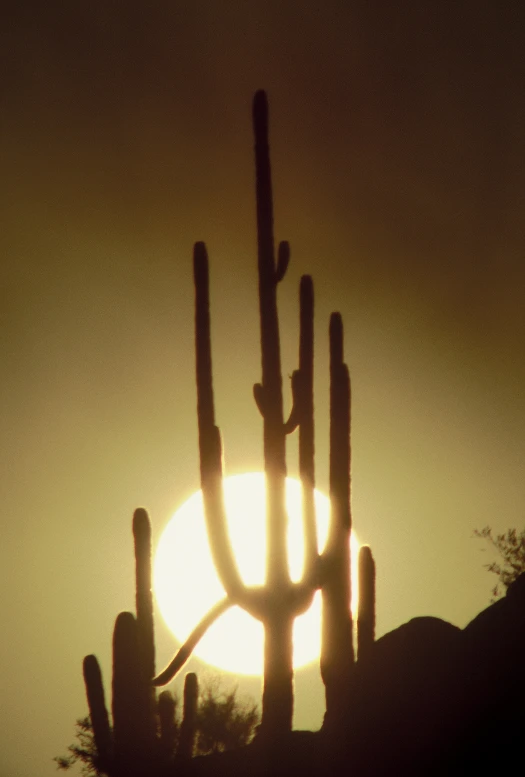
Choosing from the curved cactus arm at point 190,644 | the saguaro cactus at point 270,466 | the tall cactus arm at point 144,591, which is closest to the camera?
the saguaro cactus at point 270,466

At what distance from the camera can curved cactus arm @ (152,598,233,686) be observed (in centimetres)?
834

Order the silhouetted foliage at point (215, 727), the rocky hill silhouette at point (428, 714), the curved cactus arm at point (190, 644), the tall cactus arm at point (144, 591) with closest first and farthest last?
the rocky hill silhouette at point (428, 714), the curved cactus arm at point (190, 644), the tall cactus arm at point (144, 591), the silhouetted foliage at point (215, 727)

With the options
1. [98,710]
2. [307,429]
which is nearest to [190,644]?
[98,710]

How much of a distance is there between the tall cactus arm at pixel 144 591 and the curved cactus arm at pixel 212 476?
993mm

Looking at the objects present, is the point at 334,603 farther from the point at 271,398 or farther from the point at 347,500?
the point at 271,398

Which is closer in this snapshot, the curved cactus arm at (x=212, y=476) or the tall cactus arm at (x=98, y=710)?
the curved cactus arm at (x=212, y=476)

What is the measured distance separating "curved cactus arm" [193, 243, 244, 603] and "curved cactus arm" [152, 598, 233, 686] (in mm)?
180

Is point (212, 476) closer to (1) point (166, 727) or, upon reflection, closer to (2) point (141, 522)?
(2) point (141, 522)

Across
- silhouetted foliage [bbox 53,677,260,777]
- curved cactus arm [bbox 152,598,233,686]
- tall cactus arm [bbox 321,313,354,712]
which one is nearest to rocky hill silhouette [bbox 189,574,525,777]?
tall cactus arm [bbox 321,313,354,712]

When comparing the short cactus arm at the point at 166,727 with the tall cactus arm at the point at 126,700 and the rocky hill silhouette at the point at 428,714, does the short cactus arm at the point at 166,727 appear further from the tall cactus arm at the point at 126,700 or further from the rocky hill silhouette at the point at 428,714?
the rocky hill silhouette at the point at 428,714

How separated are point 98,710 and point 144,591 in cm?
118

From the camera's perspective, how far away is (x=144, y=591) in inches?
352

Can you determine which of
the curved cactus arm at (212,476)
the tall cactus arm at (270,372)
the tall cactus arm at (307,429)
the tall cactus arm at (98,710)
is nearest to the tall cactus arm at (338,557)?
the tall cactus arm at (307,429)

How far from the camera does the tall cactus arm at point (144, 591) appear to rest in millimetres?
8789
